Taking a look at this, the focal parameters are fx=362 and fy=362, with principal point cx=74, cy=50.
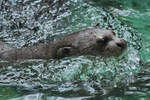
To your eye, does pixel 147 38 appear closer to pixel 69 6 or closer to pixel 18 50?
pixel 69 6

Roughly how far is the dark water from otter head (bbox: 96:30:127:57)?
115 millimetres

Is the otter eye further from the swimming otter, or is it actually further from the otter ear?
the otter ear

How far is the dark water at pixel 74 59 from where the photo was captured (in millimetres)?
4336

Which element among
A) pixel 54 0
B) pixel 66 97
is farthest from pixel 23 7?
pixel 66 97

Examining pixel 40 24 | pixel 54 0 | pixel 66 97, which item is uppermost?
pixel 54 0

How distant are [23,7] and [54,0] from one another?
0.75 metres

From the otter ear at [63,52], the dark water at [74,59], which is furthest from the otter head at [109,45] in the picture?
the otter ear at [63,52]

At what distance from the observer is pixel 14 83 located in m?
4.73

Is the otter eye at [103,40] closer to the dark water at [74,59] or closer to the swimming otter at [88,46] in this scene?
the swimming otter at [88,46]

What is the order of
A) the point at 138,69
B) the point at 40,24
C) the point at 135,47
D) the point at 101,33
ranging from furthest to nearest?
the point at 40,24, the point at 135,47, the point at 101,33, the point at 138,69

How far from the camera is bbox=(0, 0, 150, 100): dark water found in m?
4.34

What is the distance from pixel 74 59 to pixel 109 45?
56cm

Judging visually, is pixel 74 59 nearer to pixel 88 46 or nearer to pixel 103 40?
pixel 88 46

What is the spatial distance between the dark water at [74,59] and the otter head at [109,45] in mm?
115
